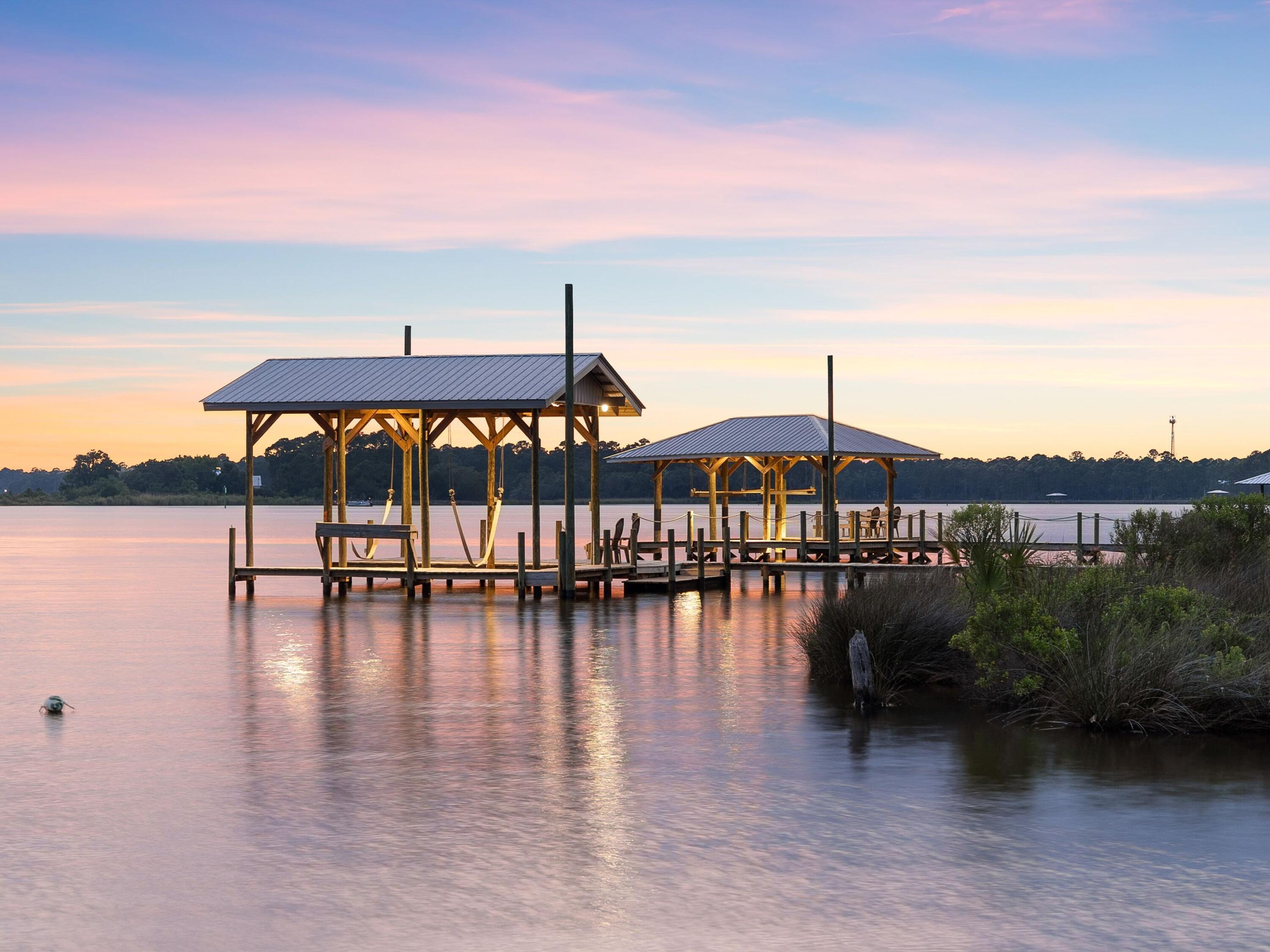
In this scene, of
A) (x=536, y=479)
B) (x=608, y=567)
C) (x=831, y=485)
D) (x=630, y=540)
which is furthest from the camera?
(x=831, y=485)

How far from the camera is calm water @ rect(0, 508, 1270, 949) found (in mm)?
7387

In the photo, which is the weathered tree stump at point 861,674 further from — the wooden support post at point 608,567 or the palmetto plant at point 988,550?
the wooden support post at point 608,567

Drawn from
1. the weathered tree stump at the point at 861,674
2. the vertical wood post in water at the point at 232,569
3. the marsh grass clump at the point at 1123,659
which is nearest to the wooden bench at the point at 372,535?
the vertical wood post in water at the point at 232,569

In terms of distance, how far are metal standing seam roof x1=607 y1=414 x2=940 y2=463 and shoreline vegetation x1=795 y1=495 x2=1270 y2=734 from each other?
2182 centimetres

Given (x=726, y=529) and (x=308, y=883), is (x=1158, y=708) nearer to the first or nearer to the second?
(x=308, y=883)

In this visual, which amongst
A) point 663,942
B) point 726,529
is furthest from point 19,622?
point 663,942

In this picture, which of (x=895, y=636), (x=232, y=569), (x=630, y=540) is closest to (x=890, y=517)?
(x=630, y=540)

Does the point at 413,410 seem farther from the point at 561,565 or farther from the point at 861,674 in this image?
the point at 861,674

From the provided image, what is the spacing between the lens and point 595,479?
3284 cm

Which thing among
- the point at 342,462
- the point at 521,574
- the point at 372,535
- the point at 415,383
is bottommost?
the point at 521,574

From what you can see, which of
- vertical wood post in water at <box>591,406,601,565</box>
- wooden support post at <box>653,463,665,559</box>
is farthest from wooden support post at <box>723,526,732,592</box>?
wooden support post at <box>653,463,665,559</box>

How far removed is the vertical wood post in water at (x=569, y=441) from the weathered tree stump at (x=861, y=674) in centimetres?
1422

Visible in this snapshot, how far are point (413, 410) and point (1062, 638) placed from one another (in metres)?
19.2

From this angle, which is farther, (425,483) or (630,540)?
(630,540)
